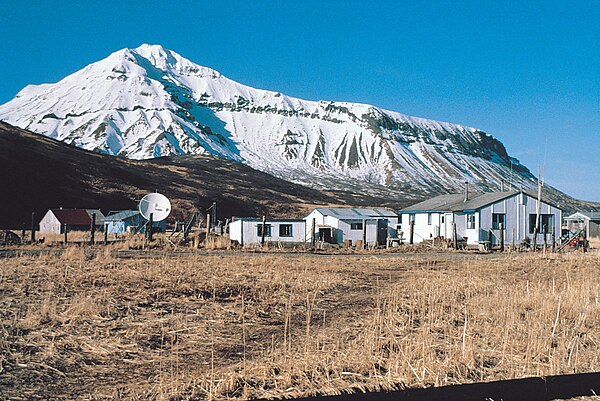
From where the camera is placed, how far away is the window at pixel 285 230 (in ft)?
144

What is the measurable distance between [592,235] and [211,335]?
209 feet

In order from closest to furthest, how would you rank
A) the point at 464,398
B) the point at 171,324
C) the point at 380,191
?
the point at 464,398
the point at 171,324
the point at 380,191

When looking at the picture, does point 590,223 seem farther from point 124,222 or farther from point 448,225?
point 124,222

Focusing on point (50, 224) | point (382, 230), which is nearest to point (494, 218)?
point (382, 230)

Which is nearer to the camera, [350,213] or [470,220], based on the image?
[470,220]

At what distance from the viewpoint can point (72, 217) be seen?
62531 millimetres

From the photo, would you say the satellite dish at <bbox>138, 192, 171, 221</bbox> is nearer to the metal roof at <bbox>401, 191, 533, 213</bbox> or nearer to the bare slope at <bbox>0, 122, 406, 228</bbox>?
the metal roof at <bbox>401, 191, 533, 213</bbox>

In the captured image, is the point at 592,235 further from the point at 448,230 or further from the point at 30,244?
the point at 30,244

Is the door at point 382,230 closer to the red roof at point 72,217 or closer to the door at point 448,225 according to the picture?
the door at point 448,225

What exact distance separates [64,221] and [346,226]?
32374mm

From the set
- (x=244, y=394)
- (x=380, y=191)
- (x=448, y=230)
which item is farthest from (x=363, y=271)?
(x=380, y=191)

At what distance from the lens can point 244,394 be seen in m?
5.51

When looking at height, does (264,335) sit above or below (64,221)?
below

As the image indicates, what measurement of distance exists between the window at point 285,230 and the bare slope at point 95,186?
3807cm
